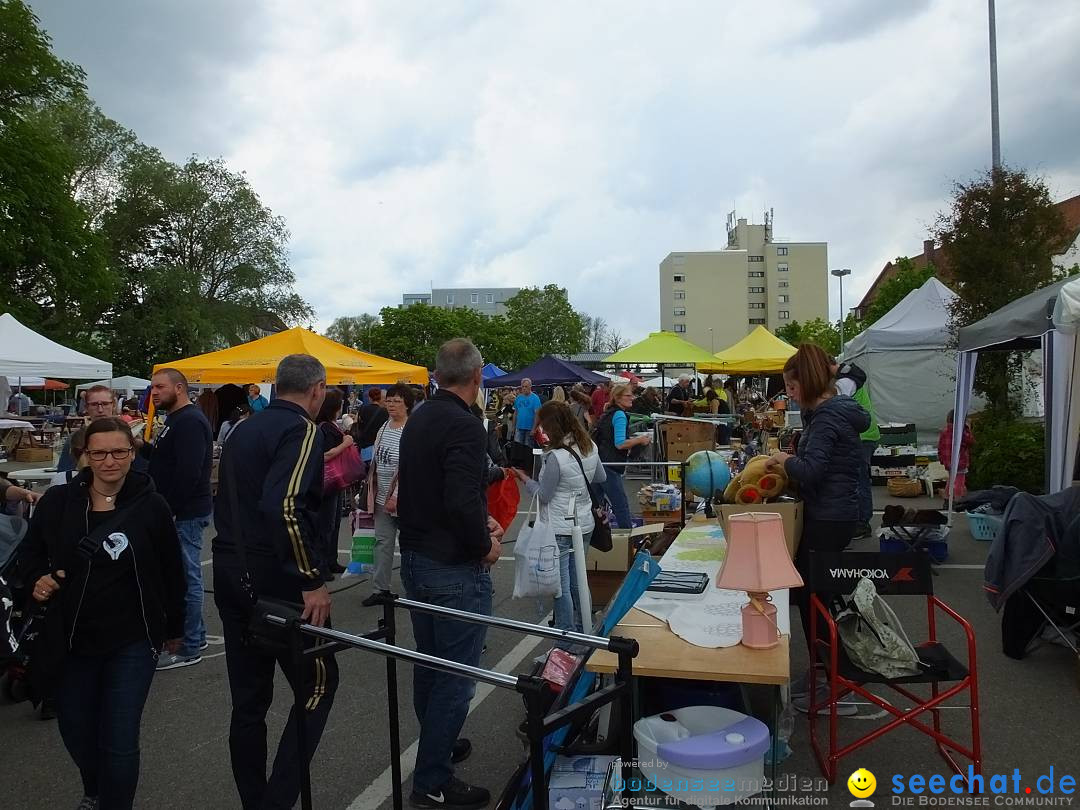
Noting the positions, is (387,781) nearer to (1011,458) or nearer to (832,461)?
(832,461)

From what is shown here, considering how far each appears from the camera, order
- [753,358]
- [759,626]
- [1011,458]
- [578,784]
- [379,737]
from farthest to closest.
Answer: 1. [753,358]
2. [1011,458]
3. [379,737]
4. [759,626]
5. [578,784]

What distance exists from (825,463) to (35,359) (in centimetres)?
1192

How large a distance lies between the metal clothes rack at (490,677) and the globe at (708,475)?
11.3ft

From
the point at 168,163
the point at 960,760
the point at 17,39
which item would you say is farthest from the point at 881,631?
the point at 168,163

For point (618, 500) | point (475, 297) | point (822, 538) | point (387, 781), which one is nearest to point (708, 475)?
point (618, 500)

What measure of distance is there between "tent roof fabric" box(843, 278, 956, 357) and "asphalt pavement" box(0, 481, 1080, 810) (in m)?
10.7

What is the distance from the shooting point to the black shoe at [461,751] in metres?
3.72

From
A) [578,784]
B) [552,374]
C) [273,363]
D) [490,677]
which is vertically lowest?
[578,784]

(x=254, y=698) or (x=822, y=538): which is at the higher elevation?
(x=822, y=538)

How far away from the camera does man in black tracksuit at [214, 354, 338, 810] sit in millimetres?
2756

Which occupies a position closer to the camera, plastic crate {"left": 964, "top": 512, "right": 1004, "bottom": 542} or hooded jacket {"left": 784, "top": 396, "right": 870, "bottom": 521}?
hooded jacket {"left": 784, "top": 396, "right": 870, "bottom": 521}

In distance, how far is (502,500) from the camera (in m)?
4.83

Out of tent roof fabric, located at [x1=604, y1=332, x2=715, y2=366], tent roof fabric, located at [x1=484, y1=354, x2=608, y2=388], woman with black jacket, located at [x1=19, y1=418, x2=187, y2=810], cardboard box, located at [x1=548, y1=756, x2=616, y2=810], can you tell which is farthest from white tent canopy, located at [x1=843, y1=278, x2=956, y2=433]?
woman with black jacket, located at [x1=19, y1=418, x2=187, y2=810]

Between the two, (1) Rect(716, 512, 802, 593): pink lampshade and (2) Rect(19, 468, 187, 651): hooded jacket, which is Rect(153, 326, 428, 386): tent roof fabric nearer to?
(2) Rect(19, 468, 187, 651): hooded jacket
